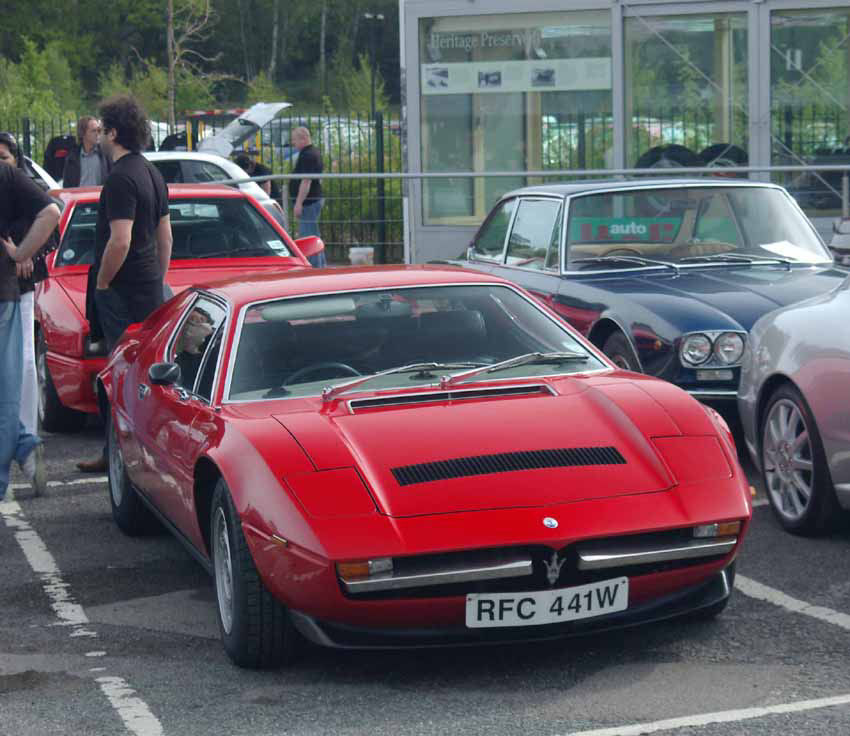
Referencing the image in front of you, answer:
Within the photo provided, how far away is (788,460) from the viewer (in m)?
6.70

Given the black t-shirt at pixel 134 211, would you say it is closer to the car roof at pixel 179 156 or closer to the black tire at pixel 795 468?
the black tire at pixel 795 468

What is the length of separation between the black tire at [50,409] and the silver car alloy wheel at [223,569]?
4807mm

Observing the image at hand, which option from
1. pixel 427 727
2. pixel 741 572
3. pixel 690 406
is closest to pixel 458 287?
pixel 690 406

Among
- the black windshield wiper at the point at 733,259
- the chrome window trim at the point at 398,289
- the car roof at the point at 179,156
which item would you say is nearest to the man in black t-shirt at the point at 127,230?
the chrome window trim at the point at 398,289

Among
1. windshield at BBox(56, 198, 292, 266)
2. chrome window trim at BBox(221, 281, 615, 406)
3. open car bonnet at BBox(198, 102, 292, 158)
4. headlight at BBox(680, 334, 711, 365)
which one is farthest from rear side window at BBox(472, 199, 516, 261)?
open car bonnet at BBox(198, 102, 292, 158)

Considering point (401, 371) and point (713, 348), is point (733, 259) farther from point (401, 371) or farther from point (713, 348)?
point (401, 371)

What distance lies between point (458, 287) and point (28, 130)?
19.8 metres

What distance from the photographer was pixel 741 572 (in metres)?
6.07

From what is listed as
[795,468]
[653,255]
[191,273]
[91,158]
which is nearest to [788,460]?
[795,468]

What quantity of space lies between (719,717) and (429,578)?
0.88 meters

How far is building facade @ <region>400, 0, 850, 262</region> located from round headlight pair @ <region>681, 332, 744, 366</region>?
29.1ft

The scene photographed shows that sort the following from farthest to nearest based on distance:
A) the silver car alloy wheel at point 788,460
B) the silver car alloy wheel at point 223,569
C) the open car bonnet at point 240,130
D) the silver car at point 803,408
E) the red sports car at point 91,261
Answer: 1. the open car bonnet at point 240,130
2. the red sports car at point 91,261
3. the silver car alloy wheel at point 788,460
4. the silver car at point 803,408
5. the silver car alloy wheel at point 223,569

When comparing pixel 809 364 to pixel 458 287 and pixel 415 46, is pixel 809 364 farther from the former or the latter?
pixel 415 46

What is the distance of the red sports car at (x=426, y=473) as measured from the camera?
15.0 feet
